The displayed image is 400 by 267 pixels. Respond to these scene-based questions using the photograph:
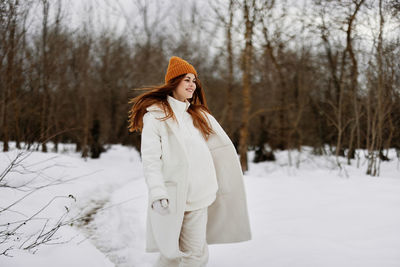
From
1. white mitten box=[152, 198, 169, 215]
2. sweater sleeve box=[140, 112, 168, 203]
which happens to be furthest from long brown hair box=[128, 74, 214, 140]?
white mitten box=[152, 198, 169, 215]

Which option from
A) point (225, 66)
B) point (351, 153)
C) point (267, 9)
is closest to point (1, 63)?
point (267, 9)

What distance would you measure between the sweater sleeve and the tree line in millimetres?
2465

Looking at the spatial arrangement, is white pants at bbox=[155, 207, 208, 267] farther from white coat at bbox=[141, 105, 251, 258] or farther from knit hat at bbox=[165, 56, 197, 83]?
knit hat at bbox=[165, 56, 197, 83]

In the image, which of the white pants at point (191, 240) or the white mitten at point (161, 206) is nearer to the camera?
the white mitten at point (161, 206)

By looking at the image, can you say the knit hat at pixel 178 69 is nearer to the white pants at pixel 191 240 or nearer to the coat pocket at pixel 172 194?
the coat pocket at pixel 172 194

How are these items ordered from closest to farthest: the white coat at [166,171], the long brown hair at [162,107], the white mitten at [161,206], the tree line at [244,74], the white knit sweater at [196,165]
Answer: the white mitten at [161,206] → the white coat at [166,171] → the white knit sweater at [196,165] → the long brown hair at [162,107] → the tree line at [244,74]

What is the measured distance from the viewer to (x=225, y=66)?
11.7m

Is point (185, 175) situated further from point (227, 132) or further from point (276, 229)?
point (227, 132)

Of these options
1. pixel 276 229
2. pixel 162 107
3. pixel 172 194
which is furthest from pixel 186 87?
pixel 276 229

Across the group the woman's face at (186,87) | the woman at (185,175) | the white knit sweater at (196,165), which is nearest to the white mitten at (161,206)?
the woman at (185,175)

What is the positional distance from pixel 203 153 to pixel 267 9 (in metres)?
8.24

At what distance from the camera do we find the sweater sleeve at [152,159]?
1888 mm

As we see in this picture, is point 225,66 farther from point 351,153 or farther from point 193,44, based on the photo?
point 351,153

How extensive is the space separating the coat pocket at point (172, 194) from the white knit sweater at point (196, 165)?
0.41 ft
